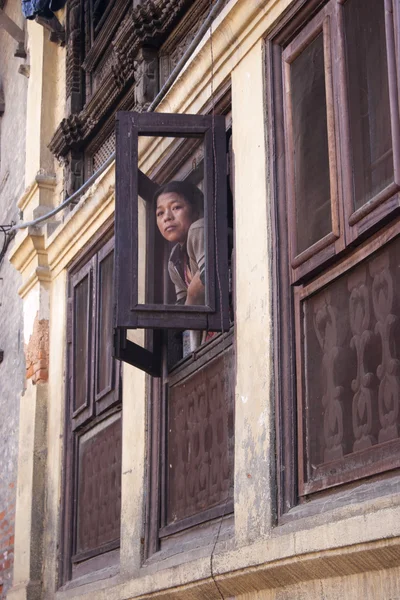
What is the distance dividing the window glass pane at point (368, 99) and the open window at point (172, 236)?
131 cm

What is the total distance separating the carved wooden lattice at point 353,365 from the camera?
4574 millimetres

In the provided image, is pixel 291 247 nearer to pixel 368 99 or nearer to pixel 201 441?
pixel 368 99

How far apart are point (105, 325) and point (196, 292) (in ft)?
6.44

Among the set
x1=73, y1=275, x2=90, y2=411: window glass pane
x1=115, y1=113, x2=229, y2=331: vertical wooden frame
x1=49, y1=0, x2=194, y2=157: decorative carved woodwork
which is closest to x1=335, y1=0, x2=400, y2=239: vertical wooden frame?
x1=115, y1=113, x2=229, y2=331: vertical wooden frame

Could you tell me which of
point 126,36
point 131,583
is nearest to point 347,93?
point 131,583

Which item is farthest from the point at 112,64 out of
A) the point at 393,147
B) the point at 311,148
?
the point at 393,147

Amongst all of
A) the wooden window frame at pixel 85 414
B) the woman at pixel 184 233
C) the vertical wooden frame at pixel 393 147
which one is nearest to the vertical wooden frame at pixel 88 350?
the wooden window frame at pixel 85 414

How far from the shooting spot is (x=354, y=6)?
5219mm

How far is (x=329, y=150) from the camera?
518 cm

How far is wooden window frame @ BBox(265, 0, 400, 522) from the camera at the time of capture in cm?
465

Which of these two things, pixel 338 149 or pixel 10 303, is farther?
pixel 10 303

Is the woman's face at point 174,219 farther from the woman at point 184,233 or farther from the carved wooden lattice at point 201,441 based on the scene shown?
the carved wooden lattice at point 201,441

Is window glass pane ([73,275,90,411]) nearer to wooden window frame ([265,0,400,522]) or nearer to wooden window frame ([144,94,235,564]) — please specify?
wooden window frame ([144,94,235,564])

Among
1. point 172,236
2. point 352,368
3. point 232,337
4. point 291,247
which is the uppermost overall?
point 172,236
